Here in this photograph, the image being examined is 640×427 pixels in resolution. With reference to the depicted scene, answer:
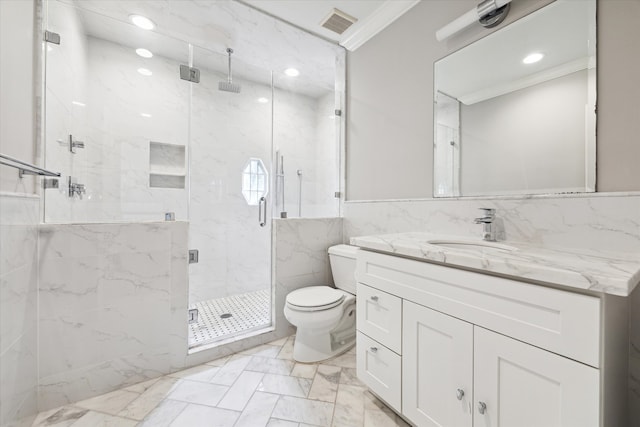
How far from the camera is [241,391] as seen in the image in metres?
1.50

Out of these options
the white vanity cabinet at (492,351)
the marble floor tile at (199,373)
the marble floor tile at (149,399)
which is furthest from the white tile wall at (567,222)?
the marble floor tile at (149,399)

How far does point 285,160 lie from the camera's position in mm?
2559

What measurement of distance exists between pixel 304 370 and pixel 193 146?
2034 mm

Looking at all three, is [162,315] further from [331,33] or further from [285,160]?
[331,33]

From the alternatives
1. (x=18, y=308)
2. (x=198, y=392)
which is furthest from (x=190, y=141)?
(x=198, y=392)

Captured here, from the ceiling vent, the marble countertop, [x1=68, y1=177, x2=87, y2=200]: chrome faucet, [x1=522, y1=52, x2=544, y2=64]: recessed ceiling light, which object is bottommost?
the marble countertop

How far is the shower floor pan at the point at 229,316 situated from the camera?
200cm

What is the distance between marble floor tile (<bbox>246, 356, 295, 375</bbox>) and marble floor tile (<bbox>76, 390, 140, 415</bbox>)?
2.16 ft

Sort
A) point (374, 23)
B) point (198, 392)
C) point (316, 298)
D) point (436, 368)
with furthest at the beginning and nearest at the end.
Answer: point (374, 23) < point (316, 298) < point (198, 392) < point (436, 368)

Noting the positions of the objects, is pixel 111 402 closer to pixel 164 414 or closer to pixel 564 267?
pixel 164 414

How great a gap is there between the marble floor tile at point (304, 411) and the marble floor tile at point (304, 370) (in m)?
0.21

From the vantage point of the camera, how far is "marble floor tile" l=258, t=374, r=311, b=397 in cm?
149

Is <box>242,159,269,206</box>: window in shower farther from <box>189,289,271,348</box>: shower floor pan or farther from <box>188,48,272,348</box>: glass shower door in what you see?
<box>189,289,271,348</box>: shower floor pan

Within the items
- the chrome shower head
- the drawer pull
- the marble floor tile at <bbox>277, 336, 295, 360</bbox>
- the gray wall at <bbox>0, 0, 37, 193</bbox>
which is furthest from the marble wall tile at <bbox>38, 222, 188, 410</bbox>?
the drawer pull
